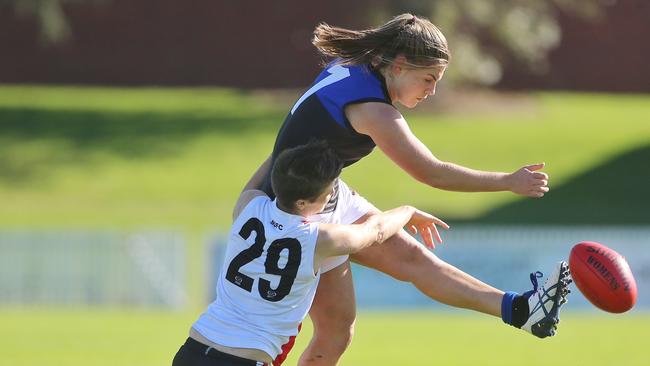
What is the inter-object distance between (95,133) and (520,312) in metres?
20.9

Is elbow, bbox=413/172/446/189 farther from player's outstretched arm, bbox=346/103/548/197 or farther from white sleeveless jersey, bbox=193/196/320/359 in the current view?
white sleeveless jersey, bbox=193/196/320/359

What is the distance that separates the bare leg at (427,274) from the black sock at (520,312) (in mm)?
114

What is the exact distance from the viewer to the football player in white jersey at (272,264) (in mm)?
4906

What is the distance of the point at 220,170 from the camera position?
2369 centimetres

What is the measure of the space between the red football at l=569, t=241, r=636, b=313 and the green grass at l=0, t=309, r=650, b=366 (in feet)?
13.4

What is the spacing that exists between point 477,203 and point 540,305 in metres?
16.5

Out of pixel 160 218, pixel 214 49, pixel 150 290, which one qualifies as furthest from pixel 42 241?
pixel 214 49

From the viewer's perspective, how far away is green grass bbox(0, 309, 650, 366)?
9.95m

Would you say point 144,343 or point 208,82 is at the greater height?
point 208,82

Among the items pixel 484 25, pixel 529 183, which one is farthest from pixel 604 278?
pixel 484 25

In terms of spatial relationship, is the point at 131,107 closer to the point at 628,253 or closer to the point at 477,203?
the point at 477,203

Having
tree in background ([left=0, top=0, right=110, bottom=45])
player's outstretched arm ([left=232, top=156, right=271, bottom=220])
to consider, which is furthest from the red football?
tree in background ([left=0, top=0, right=110, bottom=45])

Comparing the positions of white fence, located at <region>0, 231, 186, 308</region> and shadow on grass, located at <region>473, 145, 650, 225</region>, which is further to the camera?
shadow on grass, located at <region>473, 145, 650, 225</region>

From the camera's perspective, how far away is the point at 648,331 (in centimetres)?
1259
